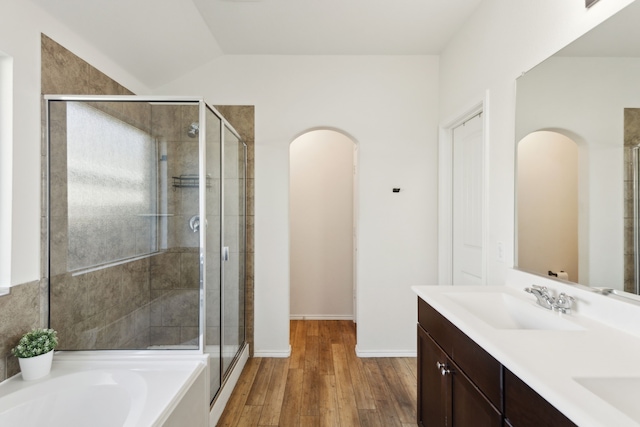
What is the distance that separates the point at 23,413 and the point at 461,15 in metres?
3.42

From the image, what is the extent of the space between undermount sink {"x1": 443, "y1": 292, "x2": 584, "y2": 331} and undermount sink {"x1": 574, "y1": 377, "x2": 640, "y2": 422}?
499 millimetres

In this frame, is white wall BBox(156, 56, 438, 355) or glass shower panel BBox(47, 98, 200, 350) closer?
glass shower panel BBox(47, 98, 200, 350)

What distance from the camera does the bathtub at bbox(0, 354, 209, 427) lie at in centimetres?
136

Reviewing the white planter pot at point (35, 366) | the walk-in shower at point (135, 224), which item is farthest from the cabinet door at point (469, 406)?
the white planter pot at point (35, 366)

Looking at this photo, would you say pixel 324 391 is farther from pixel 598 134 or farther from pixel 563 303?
pixel 598 134

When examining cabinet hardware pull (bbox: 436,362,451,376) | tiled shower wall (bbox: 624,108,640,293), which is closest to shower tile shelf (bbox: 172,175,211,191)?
cabinet hardware pull (bbox: 436,362,451,376)

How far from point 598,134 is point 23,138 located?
2.61m

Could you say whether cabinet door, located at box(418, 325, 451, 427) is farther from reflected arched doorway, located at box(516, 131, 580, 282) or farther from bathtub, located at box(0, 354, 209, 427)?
bathtub, located at box(0, 354, 209, 427)

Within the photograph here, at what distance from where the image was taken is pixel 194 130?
1.92 meters

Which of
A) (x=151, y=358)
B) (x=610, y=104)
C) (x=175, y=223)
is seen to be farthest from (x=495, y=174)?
(x=151, y=358)

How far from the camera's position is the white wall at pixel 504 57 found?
1.49m

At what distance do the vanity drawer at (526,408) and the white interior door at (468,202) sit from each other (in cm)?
129

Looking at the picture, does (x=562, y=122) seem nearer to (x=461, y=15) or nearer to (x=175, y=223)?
(x=461, y=15)

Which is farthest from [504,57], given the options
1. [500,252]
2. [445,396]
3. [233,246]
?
[233,246]
